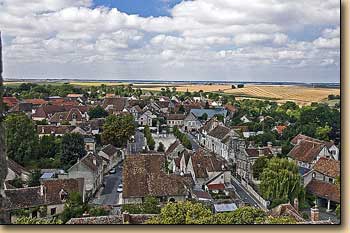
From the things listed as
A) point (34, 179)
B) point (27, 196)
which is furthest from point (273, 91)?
point (34, 179)

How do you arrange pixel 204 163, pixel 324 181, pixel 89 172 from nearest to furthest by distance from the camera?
1. pixel 324 181
2. pixel 89 172
3. pixel 204 163

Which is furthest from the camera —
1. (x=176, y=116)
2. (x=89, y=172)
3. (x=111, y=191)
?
(x=176, y=116)

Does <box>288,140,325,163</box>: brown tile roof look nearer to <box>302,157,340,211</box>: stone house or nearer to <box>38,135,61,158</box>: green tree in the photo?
<box>302,157,340,211</box>: stone house

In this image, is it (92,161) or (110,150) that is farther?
(110,150)

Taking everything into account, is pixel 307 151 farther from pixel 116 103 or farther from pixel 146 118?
pixel 116 103

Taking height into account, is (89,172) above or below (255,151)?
below

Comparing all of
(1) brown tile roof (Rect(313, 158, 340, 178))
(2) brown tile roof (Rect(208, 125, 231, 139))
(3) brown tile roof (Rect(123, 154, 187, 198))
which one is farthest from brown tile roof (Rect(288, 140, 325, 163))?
(3) brown tile roof (Rect(123, 154, 187, 198))

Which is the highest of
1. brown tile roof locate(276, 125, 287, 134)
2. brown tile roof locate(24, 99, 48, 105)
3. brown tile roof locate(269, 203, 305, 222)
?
brown tile roof locate(24, 99, 48, 105)
